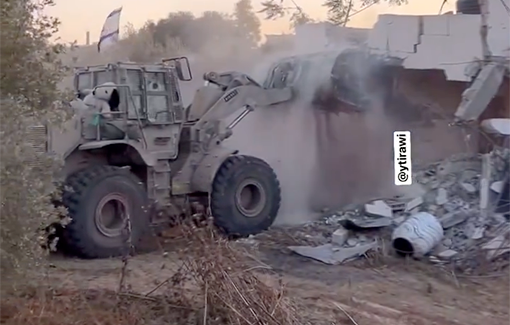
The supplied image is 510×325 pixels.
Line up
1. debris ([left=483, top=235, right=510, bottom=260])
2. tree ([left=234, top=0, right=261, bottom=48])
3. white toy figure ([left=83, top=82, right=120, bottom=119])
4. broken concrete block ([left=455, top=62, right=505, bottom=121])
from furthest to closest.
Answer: tree ([left=234, top=0, right=261, bottom=48]) < broken concrete block ([left=455, top=62, right=505, bottom=121]) < white toy figure ([left=83, top=82, right=120, bottom=119]) < debris ([left=483, top=235, right=510, bottom=260])

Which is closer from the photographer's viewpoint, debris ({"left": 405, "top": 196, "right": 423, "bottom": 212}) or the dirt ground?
the dirt ground

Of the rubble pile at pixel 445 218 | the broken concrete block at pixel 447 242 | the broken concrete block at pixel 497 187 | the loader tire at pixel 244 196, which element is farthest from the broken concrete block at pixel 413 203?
the loader tire at pixel 244 196

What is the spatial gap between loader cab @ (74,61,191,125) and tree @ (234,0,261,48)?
5231 mm

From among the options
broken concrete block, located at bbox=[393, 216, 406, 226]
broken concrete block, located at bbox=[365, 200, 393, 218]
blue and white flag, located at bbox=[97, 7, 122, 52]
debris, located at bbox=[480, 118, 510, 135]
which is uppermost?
blue and white flag, located at bbox=[97, 7, 122, 52]

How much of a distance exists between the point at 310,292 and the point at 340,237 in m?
2.48

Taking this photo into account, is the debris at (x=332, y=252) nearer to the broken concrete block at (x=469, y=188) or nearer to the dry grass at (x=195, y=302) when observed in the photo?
the broken concrete block at (x=469, y=188)

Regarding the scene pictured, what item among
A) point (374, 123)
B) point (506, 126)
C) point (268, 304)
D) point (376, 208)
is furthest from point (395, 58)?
point (268, 304)

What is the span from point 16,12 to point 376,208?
7.36 m

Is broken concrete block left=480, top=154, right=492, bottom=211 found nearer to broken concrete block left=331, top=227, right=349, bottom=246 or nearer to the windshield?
broken concrete block left=331, top=227, right=349, bottom=246

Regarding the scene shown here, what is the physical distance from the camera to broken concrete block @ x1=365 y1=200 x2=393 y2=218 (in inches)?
452

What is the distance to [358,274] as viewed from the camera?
9281 mm

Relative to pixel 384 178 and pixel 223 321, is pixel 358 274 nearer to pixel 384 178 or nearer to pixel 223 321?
pixel 223 321

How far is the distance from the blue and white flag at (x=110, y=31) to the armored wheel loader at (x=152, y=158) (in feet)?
6.82

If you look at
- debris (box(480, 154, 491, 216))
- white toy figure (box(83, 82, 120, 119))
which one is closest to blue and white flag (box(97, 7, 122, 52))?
white toy figure (box(83, 82, 120, 119))
